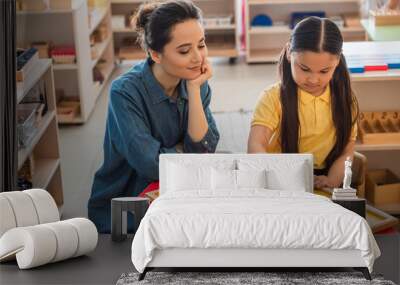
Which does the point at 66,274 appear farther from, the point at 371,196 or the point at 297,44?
the point at 371,196

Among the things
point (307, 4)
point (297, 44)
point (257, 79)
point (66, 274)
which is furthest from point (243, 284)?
point (307, 4)

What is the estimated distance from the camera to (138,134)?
3.53 meters

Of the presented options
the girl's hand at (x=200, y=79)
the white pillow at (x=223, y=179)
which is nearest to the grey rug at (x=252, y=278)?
the white pillow at (x=223, y=179)

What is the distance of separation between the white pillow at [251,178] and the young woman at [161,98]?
566mm

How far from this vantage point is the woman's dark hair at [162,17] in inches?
138

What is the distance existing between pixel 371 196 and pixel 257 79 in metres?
3.45

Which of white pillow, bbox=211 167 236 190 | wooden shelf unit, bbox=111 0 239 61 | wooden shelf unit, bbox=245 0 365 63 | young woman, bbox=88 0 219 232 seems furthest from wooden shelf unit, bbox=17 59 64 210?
wooden shelf unit, bbox=245 0 365 63

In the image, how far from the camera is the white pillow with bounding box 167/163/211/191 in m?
3.05

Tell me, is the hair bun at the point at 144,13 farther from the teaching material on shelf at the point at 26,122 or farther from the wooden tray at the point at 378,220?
the teaching material on shelf at the point at 26,122

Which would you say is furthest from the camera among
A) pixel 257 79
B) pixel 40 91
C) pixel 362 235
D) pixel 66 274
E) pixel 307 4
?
pixel 307 4

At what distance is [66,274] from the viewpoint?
2850 millimetres

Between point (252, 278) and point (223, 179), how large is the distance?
432mm

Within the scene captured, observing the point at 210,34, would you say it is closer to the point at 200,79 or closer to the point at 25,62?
the point at 25,62

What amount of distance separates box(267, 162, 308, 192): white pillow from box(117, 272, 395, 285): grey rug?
14.7 inches
